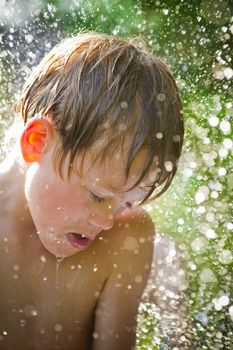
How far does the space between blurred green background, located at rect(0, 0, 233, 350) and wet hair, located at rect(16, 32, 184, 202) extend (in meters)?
0.83

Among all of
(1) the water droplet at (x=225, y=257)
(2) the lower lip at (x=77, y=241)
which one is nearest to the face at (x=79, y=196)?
(2) the lower lip at (x=77, y=241)

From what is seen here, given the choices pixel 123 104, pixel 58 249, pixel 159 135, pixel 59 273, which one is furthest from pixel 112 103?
pixel 59 273

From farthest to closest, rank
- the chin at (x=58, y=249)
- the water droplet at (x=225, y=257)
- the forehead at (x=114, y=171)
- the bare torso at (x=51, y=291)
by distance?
the water droplet at (x=225, y=257) → the bare torso at (x=51, y=291) → the chin at (x=58, y=249) → the forehead at (x=114, y=171)

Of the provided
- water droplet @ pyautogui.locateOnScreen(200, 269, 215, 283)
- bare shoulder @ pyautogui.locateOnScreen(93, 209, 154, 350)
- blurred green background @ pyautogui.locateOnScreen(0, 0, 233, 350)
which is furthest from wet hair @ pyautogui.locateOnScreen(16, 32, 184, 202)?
water droplet @ pyautogui.locateOnScreen(200, 269, 215, 283)

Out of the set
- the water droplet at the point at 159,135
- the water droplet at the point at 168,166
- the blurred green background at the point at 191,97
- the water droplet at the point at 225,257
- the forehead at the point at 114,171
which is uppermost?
the water droplet at the point at 159,135

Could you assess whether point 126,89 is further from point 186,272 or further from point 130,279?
point 186,272

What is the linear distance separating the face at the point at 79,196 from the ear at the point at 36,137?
2 cm

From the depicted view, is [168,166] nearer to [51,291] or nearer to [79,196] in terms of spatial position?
[79,196]

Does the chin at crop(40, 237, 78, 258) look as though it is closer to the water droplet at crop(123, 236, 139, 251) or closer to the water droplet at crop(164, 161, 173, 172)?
the water droplet at crop(123, 236, 139, 251)

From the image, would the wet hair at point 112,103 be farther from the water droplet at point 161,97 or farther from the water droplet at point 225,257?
the water droplet at point 225,257

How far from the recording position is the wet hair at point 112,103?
1511mm

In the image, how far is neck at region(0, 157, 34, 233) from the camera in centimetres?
170

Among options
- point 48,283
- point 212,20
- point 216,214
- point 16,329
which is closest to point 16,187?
point 48,283

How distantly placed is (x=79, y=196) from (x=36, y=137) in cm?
18
